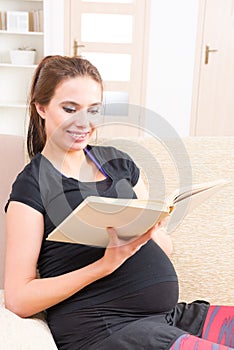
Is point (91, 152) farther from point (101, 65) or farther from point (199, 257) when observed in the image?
point (101, 65)

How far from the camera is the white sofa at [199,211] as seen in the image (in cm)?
159

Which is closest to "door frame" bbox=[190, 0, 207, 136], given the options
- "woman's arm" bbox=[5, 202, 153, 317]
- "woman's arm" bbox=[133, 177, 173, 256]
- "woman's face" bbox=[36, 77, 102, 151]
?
"woman's arm" bbox=[133, 177, 173, 256]

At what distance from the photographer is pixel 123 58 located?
4711mm

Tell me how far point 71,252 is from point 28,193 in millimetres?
179

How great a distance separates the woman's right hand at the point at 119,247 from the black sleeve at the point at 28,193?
200 mm

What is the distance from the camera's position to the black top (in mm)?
1242

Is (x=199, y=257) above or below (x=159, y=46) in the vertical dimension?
below

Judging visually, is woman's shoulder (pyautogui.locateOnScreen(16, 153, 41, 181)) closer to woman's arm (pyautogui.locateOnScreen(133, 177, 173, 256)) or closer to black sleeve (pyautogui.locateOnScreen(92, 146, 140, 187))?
black sleeve (pyautogui.locateOnScreen(92, 146, 140, 187))

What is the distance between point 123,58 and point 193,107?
758 millimetres

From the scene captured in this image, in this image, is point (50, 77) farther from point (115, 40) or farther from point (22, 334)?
point (115, 40)

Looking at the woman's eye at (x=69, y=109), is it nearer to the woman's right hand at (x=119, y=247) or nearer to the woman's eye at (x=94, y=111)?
the woman's eye at (x=94, y=111)

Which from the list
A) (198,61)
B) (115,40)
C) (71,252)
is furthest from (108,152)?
(198,61)

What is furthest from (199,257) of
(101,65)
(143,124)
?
(101,65)

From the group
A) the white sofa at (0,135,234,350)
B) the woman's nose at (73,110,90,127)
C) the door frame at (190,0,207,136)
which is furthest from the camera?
the door frame at (190,0,207,136)
